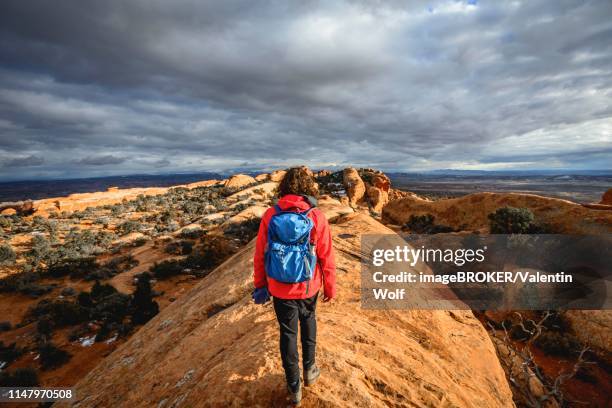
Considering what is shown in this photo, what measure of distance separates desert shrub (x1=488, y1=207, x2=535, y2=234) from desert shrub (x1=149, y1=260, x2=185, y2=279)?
17.4m

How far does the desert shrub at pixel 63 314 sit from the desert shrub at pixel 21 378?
292 centimetres

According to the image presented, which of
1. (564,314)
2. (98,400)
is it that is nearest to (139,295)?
(98,400)

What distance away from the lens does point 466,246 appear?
48.0 ft

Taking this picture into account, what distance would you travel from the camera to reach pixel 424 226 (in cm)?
2166

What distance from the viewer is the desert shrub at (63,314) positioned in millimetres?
10336

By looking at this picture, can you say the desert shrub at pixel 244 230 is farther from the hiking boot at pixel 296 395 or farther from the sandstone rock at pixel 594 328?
the hiking boot at pixel 296 395

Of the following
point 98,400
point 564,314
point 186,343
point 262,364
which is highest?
point 262,364

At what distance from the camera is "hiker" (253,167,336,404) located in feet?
9.22

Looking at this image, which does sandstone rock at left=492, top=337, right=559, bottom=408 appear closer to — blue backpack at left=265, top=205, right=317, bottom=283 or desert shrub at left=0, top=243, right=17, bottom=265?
blue backpack at left=265, top=205, right=317, bottom=283

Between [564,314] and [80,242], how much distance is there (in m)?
28.0

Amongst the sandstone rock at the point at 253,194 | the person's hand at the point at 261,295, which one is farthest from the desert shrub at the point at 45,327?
the sandstone rock at the point at 253,194

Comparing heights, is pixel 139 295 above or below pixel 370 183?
below

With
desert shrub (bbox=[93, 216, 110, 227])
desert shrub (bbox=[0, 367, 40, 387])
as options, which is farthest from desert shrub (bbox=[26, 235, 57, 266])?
desert shrub (bbox=[0, 367, 40, 387])

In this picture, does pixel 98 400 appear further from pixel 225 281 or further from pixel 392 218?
pixel 392 218
